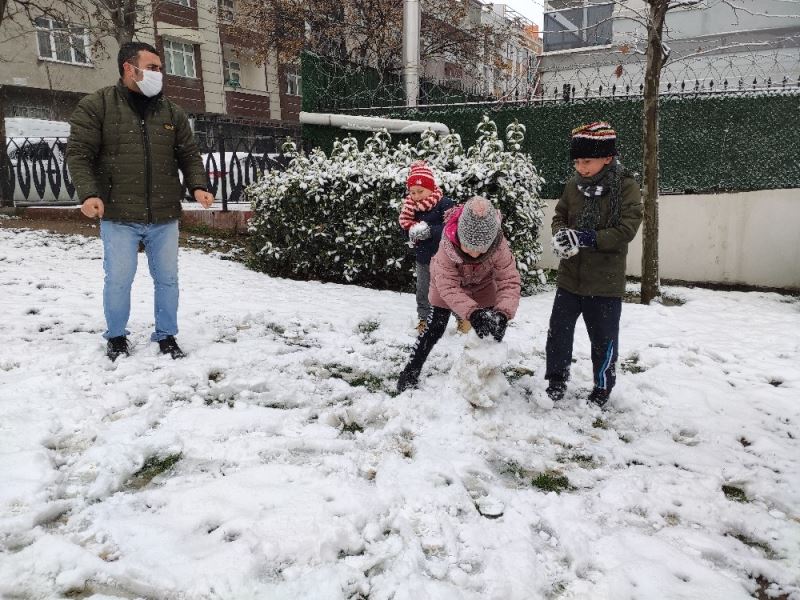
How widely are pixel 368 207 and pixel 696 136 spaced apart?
4.76 meters

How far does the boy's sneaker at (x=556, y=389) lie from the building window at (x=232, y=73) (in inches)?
1115

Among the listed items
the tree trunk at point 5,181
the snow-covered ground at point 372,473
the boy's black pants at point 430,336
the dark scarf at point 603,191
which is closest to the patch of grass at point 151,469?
the snow-covered ground at point 372,473

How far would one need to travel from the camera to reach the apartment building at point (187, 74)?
2058 centimetres

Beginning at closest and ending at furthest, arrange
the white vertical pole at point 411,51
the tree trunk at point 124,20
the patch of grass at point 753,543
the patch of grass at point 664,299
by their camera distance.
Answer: the patch of grass at point 753,543
the patch of grass at point 664,299
the tree trunk at point 124,20
the white vertical pole at point 411,51

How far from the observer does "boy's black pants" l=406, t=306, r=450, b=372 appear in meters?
3.51

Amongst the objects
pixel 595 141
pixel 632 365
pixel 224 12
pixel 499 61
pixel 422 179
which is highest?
pixel 224 12

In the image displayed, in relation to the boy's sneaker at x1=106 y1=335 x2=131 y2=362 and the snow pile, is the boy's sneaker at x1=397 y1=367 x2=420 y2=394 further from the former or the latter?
the boy's sneaker at x1=106 y1=335 x2=131 y2=362

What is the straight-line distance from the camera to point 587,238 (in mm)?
3139

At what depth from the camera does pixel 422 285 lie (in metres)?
4.77

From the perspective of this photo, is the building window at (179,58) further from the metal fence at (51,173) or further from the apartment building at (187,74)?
the metal fence at (51,173)

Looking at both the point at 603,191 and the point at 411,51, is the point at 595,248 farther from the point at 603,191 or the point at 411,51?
the point at 411,51

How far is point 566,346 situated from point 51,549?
2939mm

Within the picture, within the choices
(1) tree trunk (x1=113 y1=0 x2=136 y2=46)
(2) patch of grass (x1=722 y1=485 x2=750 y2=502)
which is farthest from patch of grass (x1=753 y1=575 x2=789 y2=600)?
(1) tree trunk (x1=113 y1=0 x2=136 y2=46)

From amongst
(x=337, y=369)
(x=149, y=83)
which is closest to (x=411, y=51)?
(x=149, y=83)
